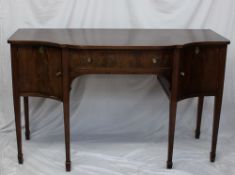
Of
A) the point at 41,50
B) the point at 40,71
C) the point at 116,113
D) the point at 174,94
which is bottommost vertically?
the point at 116,113

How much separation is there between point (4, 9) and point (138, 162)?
1.36 meters

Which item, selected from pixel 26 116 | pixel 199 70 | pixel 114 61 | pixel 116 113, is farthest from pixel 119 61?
pixel 26 116

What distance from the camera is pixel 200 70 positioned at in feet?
7.14

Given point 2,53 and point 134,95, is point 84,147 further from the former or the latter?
point 2,53

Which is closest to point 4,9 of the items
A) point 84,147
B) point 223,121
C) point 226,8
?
point 84,147

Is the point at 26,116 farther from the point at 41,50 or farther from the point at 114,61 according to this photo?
the point at 114,61

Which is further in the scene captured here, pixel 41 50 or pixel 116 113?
pixel 116 113

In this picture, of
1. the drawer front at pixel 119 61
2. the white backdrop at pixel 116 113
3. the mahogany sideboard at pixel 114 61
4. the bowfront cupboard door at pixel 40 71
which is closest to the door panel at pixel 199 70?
the mahogany sideboard at pixel 114 61

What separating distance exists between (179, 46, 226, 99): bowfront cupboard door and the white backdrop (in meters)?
0.49

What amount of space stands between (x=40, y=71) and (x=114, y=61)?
1.40 feet

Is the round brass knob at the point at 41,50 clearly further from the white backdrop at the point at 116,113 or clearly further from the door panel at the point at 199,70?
the door panel at the point at 199,70

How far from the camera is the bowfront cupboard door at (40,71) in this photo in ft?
6.88

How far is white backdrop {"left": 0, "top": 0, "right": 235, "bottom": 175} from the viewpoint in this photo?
237 cm

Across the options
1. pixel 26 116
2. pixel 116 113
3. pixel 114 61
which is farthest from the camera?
pixel 116 113
